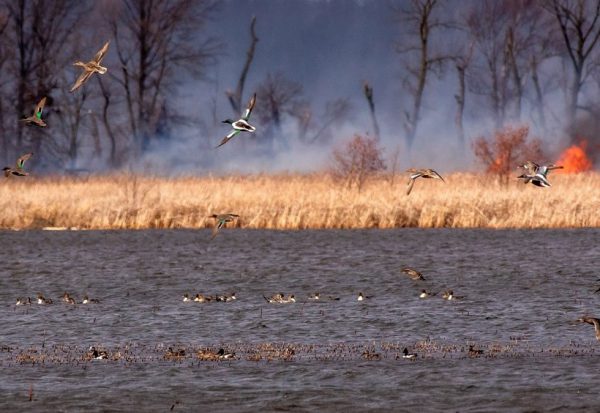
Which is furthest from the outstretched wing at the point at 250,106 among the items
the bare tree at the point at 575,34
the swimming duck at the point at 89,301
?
the bare tree at the point at 575,34

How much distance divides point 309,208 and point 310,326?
61.5ft

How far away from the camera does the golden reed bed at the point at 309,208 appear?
3822 centimetres

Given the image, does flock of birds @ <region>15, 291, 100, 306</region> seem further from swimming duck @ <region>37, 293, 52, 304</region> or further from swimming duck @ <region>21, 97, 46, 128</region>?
swimming duck @ <region>21, 97, 46, 128</region>

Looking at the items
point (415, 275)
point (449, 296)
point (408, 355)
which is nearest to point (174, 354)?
point (408, 355)

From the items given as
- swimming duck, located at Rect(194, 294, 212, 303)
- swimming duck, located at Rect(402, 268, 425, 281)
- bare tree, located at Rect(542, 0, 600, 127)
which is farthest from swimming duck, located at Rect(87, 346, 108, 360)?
bare tree, located at Rect(542, 0, 600, 127)

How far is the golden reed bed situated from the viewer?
3822cm

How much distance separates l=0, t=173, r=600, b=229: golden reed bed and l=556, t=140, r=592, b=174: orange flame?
31096 mm

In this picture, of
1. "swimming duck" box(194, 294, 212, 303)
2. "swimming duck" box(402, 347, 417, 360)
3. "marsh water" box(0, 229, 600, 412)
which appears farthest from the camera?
Result: "swimming duck" box(194, 294, 212, 303)

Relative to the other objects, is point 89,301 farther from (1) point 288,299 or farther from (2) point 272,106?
(2) point 272,106

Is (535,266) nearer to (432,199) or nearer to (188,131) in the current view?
(432,199)

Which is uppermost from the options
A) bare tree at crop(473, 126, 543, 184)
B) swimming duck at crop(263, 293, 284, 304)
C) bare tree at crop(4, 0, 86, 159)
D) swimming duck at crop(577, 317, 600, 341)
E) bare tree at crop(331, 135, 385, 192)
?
bare tree at crop(4, 0, 86, 159)

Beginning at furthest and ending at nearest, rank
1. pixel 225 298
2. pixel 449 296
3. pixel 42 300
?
pixel 225 298 < pixel 449 296 < pixel 42 300

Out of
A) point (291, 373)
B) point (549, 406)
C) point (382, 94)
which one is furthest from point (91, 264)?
point (382, 94)

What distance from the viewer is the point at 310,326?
1997cm
